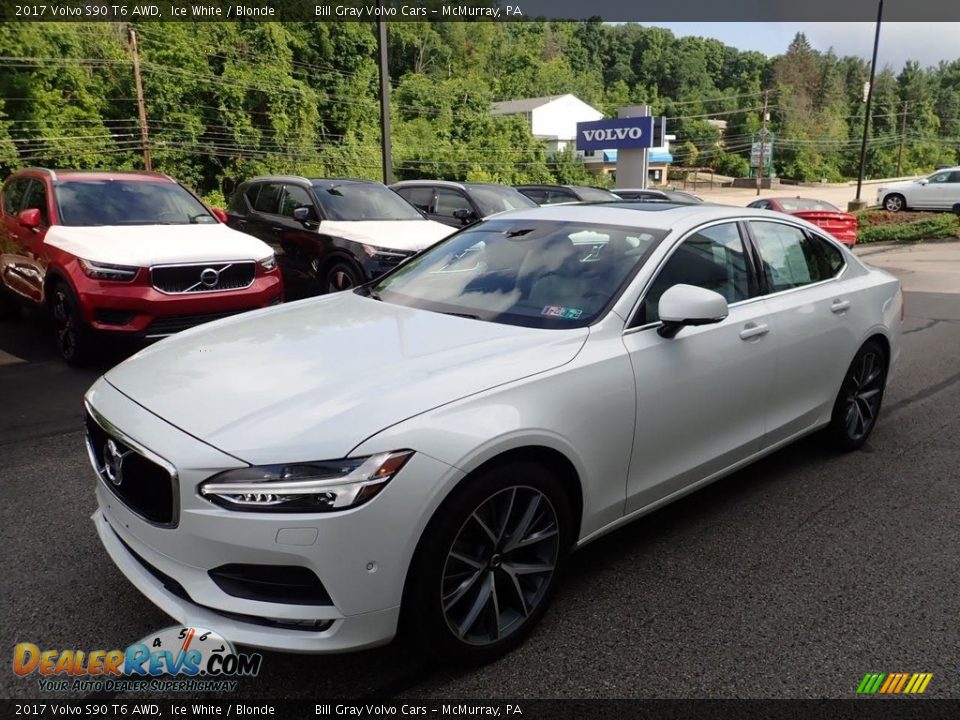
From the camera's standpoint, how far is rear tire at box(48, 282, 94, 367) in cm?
612

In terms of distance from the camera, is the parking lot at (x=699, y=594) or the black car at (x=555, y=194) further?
the black car at (x=555, y=194)

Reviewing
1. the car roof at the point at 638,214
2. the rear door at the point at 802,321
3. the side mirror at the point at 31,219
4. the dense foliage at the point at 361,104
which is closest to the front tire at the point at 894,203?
the rear door at the point at 802,321

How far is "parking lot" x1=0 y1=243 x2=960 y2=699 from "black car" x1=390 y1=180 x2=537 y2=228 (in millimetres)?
7141

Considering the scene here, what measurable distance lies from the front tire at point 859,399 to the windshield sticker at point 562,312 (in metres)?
2.22

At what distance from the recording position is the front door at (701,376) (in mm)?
3080

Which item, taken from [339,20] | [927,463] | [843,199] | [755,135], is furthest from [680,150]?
[927,463]

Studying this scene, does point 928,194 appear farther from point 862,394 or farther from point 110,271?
point 110,271

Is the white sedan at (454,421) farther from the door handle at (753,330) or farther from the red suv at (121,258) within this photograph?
the red suv at (121,258)

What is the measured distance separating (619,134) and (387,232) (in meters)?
25.3

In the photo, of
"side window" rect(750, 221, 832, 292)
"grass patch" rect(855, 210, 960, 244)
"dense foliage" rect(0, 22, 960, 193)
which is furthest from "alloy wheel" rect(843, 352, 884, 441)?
"dense foliage" rect(0, 22, 960, 193)

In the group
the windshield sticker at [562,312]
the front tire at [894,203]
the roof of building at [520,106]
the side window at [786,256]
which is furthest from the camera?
the roof of building at [520,106]

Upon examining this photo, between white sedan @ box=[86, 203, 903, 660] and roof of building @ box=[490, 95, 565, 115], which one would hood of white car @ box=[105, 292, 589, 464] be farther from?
roof of building @ box=[490, 95, 565, 115]

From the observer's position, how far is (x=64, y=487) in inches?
160

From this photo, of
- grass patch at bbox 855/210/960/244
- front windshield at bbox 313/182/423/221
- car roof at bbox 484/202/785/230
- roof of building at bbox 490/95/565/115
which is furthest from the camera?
roof of building at bbox 490/95/565/115
